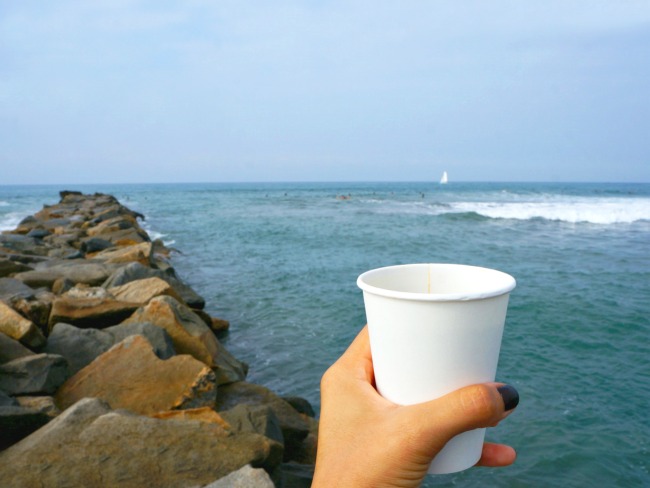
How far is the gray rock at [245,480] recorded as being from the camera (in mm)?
2326

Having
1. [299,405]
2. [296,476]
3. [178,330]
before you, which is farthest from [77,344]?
[296,476]

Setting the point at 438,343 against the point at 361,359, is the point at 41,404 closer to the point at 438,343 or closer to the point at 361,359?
the point at 361,359

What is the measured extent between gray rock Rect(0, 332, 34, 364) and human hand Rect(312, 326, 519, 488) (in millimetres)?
2904

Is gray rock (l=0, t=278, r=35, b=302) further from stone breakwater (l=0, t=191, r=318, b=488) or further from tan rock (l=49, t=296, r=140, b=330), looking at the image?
tan rock (l=49, t=296, r=140, b=330)

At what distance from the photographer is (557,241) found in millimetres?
16109

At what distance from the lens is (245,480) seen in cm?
235

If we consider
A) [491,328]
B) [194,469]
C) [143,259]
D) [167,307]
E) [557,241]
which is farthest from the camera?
[557,241]

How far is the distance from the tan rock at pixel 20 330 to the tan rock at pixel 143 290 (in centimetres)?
148

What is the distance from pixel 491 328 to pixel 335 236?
16791 millimetres

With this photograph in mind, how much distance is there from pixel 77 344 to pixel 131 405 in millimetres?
1046

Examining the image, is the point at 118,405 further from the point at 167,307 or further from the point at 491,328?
the point at 491,328

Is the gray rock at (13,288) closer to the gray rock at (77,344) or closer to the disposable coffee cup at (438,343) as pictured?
the gray rock at (77,344)

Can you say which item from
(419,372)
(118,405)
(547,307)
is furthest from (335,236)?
(419,372)

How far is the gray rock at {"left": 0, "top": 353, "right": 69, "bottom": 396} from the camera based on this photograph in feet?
10.9
